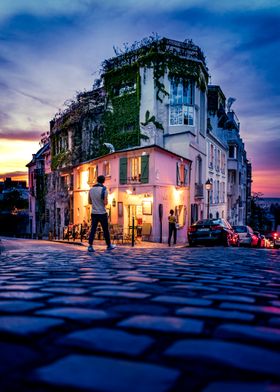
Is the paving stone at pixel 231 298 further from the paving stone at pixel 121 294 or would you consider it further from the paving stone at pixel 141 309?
the paving stone at pixel 141 309

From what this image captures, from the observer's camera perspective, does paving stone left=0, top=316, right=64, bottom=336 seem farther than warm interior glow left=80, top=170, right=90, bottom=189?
No

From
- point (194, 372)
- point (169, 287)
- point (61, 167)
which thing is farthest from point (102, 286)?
point (61, 167)

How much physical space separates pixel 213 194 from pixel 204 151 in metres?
5.75

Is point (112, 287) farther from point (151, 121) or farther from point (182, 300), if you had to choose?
point (151, 121)

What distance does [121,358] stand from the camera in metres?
1.47

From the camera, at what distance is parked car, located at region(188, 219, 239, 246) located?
1712cm

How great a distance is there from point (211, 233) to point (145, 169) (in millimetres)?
8087

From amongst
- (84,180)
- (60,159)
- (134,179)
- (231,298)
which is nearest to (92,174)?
(84,180)

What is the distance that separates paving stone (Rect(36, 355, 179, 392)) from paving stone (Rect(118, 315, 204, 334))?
505mm

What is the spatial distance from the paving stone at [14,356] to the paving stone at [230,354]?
555mm

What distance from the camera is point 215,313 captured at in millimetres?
2338

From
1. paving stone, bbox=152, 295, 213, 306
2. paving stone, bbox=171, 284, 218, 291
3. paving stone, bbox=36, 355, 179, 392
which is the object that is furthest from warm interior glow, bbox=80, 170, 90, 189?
paving stone, bbox=36, 355, 179, 392

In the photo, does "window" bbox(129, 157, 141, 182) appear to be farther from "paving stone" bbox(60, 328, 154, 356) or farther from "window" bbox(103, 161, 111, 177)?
"paving stone" bbox(60, 328, 154, 356)

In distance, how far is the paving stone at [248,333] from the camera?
181 centimetres
